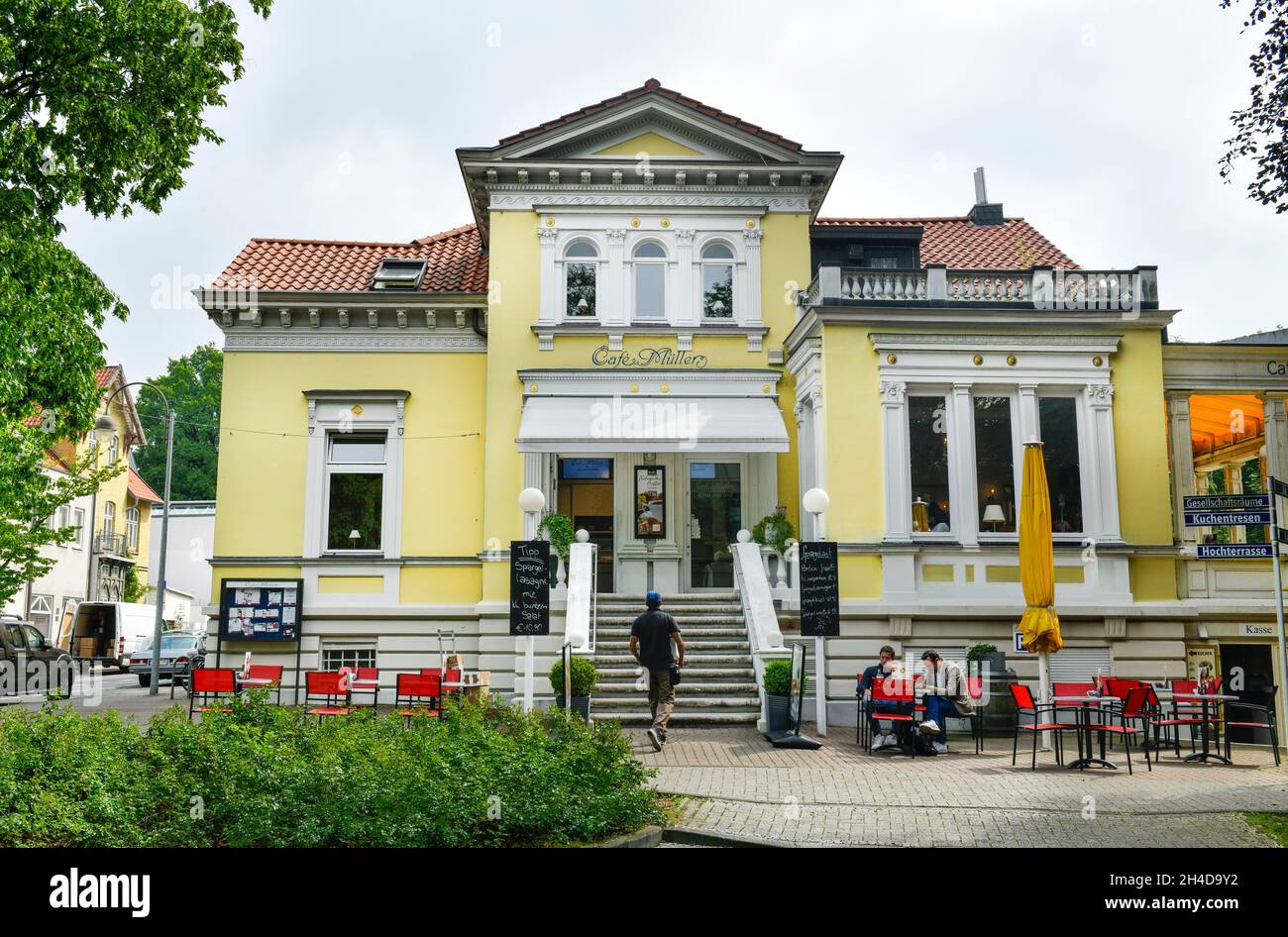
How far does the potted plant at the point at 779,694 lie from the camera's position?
14133 mm

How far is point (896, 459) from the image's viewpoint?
1741cm

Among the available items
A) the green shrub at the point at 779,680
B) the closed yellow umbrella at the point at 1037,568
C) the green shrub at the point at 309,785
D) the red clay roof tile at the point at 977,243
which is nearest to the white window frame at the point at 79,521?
the red clay roof tile at the point at 977,243

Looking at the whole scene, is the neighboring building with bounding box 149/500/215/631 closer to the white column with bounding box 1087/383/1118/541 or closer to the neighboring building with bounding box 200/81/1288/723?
the neighboring building with bounding box 200/81/1288/723

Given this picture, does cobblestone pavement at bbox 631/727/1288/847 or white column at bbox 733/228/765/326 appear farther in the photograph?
white column at bbox 733/228/765/326

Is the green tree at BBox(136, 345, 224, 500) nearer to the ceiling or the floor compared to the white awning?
nearer to the ceiling

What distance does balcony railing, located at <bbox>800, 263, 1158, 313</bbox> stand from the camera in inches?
703

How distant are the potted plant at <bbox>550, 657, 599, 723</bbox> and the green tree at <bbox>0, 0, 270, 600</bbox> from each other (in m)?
7.32

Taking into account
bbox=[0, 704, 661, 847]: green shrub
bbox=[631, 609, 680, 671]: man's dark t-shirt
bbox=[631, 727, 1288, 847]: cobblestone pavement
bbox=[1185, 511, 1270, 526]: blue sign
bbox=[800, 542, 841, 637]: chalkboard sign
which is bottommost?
bbox=[631, 727, 1288, 847]: cobblestone pavement

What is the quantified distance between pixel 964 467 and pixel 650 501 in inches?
232

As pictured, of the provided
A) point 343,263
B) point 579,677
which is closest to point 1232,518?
point 579,677

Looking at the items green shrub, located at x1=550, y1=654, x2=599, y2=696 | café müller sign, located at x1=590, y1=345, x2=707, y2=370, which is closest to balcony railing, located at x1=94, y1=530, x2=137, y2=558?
café müller sign, located at x1=590, y1=345, x2=707, y2=370

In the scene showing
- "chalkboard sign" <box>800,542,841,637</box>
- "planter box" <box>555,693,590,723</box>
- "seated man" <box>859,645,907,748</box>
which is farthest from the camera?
"chalkboard sign" <box>800,542,841,637</box>

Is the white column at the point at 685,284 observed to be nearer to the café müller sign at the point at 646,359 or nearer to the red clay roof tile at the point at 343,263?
the café müller sign at the point at 646,359

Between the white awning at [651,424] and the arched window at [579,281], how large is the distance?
5.93ft
